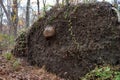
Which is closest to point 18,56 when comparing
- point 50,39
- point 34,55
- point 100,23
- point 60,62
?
point 34,55

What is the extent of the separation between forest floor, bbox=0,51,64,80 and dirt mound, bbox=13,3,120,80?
0.95 feet

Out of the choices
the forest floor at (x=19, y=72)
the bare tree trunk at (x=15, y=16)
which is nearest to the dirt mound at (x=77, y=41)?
the forest floor at (x=19, y=72)

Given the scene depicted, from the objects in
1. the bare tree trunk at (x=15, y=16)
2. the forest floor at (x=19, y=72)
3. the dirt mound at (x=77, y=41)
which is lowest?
the forest floor at (x=19, y=72)

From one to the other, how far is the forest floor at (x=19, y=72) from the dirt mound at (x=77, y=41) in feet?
0.95

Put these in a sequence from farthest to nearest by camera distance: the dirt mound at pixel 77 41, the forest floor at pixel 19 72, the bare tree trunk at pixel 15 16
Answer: the bare tree trunk at pixel 15 16 < the dirt mound at pixel 77 41 < the forest floor at pixel 19 72

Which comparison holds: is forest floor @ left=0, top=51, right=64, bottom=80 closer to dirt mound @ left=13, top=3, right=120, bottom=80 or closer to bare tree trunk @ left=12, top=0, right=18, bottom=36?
dirt mound @ left=13, top=3, right=120, bottom=80

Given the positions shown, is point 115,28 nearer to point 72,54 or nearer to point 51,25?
point 72,54

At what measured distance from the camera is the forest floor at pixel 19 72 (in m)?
6.36

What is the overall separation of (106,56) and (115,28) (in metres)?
0.93

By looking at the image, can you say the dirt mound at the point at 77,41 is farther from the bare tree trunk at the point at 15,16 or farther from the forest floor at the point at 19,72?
the bare tree trunk at the point at 15,16

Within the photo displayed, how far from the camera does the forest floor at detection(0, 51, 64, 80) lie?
6357mm

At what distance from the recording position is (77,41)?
23.9ft

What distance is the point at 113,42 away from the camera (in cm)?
676

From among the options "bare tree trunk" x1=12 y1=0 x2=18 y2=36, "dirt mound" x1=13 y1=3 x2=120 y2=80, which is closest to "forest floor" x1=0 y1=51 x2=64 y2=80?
"dirt mound" x1=13 y1=3 x2=120 y2=80
